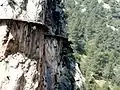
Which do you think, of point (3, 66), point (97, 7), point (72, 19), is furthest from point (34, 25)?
point (97, 7)

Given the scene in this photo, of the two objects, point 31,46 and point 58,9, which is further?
point 58,9

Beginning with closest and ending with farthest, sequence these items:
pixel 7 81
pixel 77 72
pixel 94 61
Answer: pixel 7 81
pixel 77 72
pixel 94 61

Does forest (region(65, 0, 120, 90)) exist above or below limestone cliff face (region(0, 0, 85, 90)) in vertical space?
below

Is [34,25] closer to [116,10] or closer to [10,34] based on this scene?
[10,34]

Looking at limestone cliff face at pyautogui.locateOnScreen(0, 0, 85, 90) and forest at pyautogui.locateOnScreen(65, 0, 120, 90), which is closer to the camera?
limestone cliff face at pyautogui.locateOnScreen(0, 0, 85, 90)

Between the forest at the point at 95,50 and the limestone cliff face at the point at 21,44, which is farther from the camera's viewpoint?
Result: the forest at the point at 95,50

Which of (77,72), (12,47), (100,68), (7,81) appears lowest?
(100,68)

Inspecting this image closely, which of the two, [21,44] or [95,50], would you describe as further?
[95,50]

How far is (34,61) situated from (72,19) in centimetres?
9081

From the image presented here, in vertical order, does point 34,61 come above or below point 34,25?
below

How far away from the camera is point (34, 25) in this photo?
13.1 metres

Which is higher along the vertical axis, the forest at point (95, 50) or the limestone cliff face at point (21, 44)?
the limestone cliff face at point (21, 44)

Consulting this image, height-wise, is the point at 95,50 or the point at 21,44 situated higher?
the point at 21,44

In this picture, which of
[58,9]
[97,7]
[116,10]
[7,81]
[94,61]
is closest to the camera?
[7,81]
